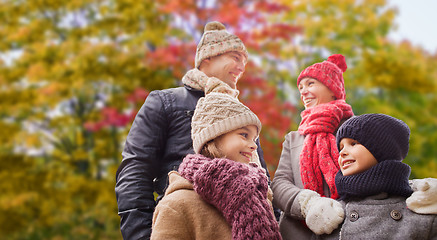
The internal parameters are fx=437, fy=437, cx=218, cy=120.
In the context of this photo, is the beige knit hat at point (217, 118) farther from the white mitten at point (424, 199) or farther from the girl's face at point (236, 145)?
the white mitten at point (424, 199)

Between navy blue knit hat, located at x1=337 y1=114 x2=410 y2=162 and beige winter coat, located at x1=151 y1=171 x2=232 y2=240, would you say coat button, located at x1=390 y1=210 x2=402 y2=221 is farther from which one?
beige winter coat, located at x1=151 y1=171 x2=232 y2=240

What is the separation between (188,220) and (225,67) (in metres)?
1.10

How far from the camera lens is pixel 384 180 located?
181 cm

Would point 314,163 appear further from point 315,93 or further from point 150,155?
point 150,155

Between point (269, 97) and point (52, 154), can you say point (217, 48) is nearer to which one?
point (269, 97)

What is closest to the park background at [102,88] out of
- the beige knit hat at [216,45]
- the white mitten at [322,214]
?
the beige knit hat at [216,45]

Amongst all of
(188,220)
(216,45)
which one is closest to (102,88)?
(216,45)

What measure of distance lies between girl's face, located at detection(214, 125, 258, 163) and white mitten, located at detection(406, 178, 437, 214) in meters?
0.69

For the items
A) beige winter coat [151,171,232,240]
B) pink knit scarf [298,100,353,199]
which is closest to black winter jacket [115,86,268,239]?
beige winter coat [151,171,232,240]

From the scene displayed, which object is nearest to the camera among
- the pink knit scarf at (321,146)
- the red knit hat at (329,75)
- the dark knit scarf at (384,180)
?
the dark knit scarf at (384,180)

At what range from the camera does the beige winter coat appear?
5.70ft

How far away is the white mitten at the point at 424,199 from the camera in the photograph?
67.2 inches

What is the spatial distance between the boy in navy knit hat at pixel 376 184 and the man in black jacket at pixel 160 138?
0.78 m

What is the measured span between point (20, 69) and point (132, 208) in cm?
549
